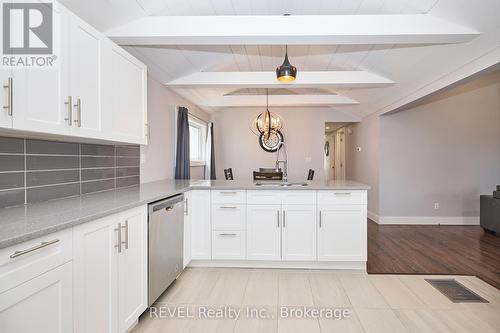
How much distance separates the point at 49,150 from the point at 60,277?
1.00 m

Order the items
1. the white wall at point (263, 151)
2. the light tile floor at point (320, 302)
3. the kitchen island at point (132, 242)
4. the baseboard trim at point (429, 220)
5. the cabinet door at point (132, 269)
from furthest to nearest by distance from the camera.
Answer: the white wall at point (263, 151)
the baseboard trim at point (429, 220)
the light tile floor at point (320, 302)
the cabinet door at point (132, 269)
the kitchen island at point (132, 242)

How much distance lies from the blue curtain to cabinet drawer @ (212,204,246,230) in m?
1.32

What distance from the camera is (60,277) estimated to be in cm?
123

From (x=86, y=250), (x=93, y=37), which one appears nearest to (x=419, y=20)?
(x=93, y=37)

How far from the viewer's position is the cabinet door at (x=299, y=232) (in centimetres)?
295

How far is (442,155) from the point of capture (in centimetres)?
534

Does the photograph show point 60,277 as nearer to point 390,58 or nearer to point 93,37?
point 93,37

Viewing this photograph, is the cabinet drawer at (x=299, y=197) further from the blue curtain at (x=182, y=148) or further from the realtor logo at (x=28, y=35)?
the realtor logo at (x=28, y=35)

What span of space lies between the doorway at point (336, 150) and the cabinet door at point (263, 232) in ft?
16.6

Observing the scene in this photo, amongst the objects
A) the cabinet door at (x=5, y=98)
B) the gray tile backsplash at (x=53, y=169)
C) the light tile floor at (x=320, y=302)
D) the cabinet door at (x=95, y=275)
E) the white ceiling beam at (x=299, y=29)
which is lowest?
the light tile floor at (x=320, y=302)

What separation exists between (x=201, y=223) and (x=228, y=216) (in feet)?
1.01

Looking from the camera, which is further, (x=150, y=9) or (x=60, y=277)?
(x=150, y=9)

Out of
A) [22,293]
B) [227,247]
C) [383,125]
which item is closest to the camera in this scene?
[22,293]

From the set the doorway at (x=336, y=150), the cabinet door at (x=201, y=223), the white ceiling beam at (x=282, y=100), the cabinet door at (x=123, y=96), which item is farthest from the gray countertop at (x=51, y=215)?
the doorway at (x=336, y=150)
